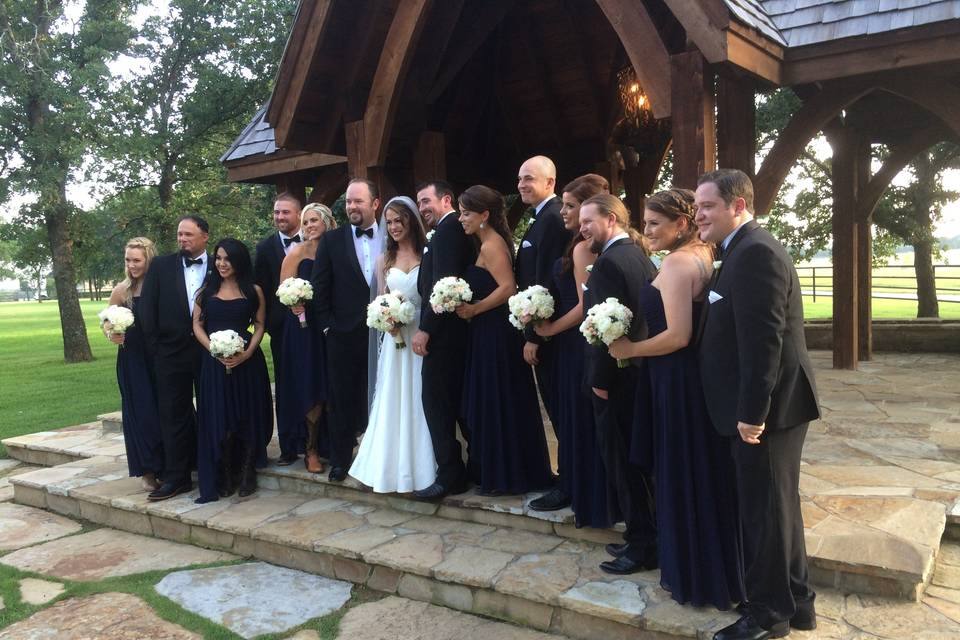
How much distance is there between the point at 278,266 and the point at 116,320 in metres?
1.17

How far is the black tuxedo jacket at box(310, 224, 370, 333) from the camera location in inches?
196

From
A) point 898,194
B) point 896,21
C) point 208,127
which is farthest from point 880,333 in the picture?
point 208,127

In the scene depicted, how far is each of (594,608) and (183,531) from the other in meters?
3.07

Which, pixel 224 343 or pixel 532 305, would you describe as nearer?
pixel 532 305

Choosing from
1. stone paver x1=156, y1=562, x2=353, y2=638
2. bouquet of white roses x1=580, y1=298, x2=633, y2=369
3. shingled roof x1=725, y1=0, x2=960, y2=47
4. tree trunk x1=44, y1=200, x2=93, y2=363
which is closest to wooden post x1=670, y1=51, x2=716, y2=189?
shingled roof x1=725, y1=0, x2=960, y2=47

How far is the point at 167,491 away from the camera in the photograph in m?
5.34

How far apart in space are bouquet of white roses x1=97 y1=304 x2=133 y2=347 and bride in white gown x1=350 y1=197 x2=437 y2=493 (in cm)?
195

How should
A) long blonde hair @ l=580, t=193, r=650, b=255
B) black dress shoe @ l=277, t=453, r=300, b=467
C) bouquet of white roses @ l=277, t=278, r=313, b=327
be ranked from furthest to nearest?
black dress shoe @ l=277, t=453, r=300, b=467 → bouquet of white roses @ l=277, t=278, r=313, b=327 → long blonde hair @ l=580, t=193, r=650, b=255

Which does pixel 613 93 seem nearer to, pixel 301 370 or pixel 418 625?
pixel 301 370

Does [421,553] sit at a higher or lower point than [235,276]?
lower

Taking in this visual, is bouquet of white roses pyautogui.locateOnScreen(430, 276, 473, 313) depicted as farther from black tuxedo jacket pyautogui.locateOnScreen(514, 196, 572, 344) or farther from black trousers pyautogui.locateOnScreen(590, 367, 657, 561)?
black trousers pyautogui.locateOnScreen(590, 367, 657, 561)

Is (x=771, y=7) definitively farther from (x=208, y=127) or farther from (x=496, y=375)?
(x=208, y=127)

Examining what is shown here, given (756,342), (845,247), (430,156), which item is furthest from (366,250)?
(845,247)

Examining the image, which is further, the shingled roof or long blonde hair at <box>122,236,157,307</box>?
long blonde hair at <box>122,236,157,307</box>
